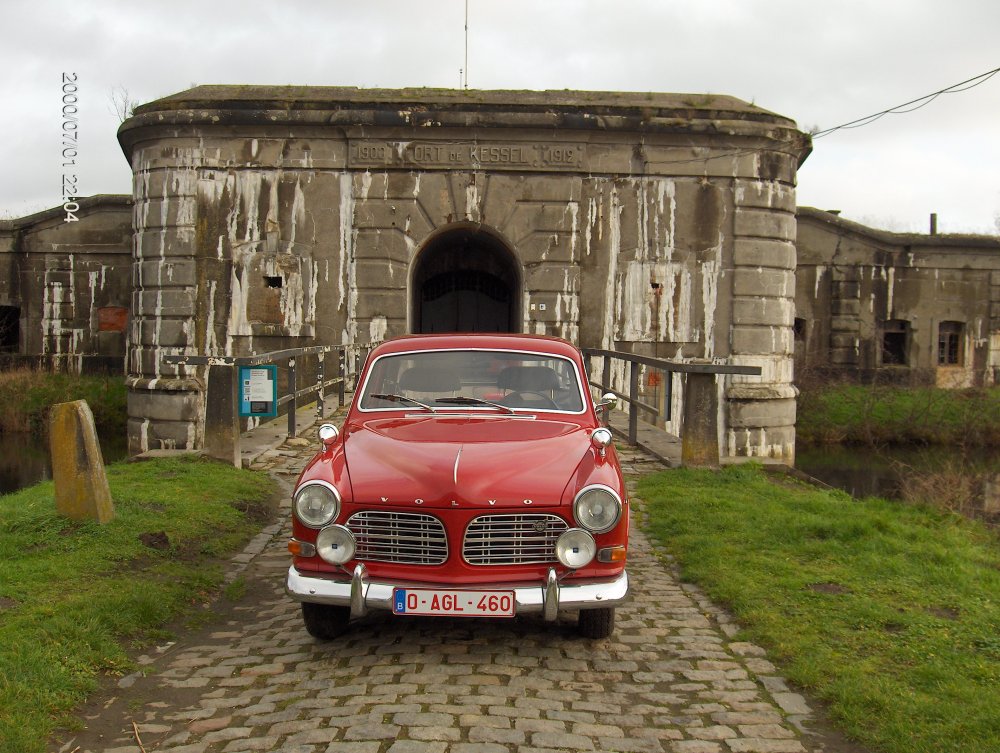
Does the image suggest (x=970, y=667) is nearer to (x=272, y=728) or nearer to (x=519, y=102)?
(x=272, y=728)

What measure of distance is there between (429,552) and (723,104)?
13345 millimetres

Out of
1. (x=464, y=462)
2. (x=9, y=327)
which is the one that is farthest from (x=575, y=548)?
(x=9, y=327)

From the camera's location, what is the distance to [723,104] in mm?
15844

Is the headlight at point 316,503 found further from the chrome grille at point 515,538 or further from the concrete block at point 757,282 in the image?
the concrete block at point 757,282

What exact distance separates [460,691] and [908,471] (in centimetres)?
1633

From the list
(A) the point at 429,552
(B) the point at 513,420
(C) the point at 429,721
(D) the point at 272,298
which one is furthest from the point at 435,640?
(D) the point at 272,298

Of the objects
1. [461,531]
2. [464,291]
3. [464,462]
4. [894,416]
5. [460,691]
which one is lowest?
[894,416]

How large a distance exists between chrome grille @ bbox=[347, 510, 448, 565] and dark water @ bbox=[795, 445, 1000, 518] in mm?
10374

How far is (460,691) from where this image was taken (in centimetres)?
425

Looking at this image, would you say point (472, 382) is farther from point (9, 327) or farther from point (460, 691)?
point (9, 327)

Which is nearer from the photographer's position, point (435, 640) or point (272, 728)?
point (272, 728)

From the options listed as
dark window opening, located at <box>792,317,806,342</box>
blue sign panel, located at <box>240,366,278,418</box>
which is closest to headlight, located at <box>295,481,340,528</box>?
blue sign panel, located at <box>240,366,278,418</box>

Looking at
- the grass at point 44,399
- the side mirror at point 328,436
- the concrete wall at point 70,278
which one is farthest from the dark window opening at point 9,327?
the side mirror at point 328,436

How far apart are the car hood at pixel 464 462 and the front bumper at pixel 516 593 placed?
1.35 feet
